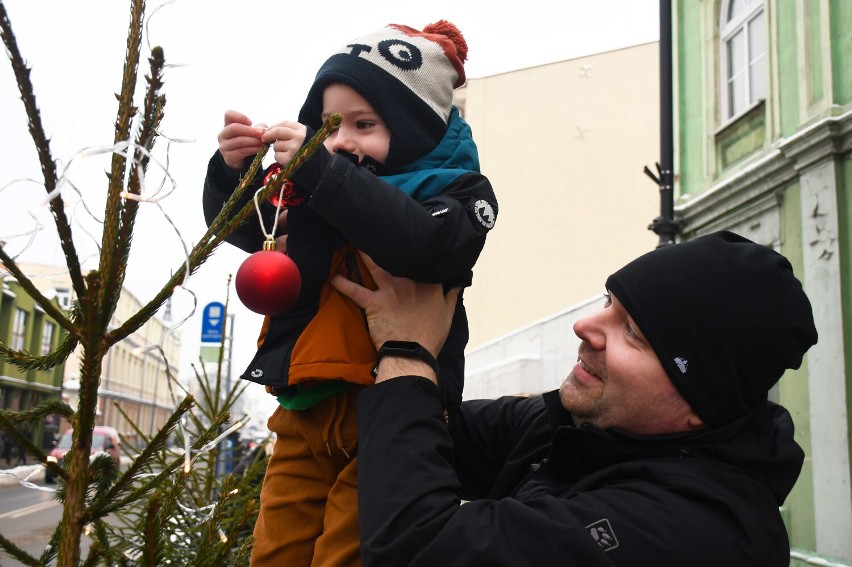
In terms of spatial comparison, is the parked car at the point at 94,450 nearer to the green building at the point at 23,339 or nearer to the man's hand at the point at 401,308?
the man's hand at the point at 401,308

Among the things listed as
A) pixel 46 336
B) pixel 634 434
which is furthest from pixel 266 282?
pixel 46 336

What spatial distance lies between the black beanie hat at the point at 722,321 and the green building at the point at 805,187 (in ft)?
18.8

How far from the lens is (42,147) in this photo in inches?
36.5

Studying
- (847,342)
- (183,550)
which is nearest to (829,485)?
(847,342)

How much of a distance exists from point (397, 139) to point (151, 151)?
85cm

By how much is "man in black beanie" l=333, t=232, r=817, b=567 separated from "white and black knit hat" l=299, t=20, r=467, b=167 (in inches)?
14.1

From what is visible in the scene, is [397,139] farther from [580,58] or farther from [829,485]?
[580,58]

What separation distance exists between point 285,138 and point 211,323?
8.62m

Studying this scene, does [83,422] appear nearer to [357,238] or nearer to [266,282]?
[266,282]

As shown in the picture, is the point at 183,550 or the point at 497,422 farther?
the point at 183,550

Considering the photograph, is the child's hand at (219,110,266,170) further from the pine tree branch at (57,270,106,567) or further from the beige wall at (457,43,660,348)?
the beige wall at (457,43,660,348)

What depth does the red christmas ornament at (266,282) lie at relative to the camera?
128cm

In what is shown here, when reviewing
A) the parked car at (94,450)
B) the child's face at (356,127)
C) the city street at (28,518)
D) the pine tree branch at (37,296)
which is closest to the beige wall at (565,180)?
the parked car at (94,450)

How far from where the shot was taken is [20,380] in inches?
1309
